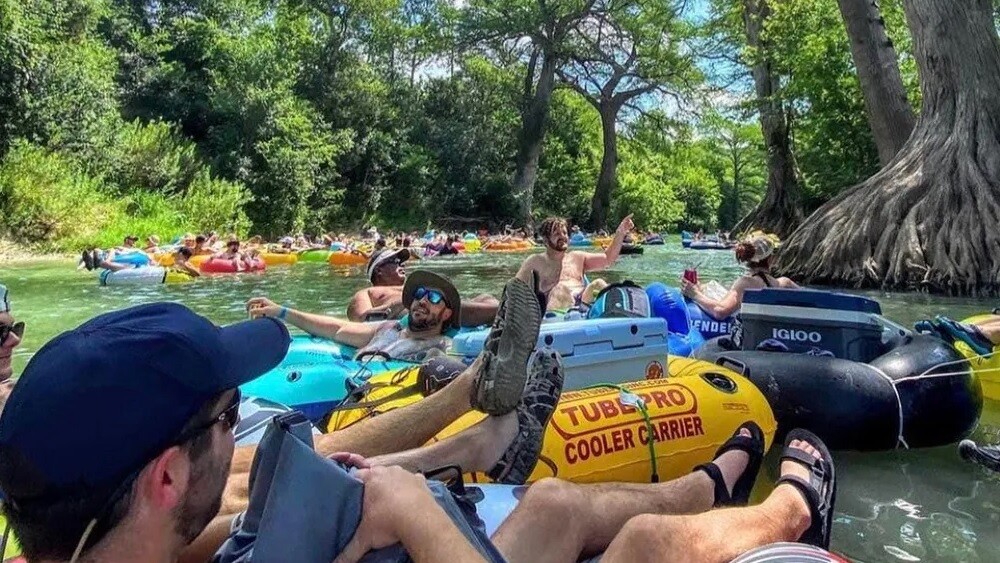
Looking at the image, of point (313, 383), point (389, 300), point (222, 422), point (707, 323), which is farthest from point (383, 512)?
point (707, 323)

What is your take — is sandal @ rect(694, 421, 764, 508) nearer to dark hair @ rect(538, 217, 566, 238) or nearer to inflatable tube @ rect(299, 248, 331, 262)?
dark hair @ rect(538, 217, 566, 238)

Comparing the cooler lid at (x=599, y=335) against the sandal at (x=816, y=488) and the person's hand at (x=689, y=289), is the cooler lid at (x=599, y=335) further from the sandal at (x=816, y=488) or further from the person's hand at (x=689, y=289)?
the person's hand at (x=689, y=289)

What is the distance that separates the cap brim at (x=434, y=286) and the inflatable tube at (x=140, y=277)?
936cm

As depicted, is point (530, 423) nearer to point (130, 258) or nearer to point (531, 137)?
point (130, 258)

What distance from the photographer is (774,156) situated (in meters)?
23.7

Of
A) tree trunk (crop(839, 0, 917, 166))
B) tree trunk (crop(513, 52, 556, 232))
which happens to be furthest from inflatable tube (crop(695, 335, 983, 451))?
tree trunk (crop(513, 52, 556, 232))

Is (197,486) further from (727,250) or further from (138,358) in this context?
(727,250)

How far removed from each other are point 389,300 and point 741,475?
4021mm

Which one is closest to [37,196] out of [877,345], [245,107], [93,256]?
[93,256]

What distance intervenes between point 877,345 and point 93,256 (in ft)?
41.6

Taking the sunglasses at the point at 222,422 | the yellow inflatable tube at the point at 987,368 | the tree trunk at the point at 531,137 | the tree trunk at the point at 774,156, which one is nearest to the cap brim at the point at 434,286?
the yellow inflatable tube at the point at 987,368

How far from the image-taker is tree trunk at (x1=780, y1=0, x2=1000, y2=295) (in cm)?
1039

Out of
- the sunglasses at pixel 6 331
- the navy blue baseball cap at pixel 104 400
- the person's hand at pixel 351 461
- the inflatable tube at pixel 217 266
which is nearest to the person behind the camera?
the navy blue baseball cap at pixel 104 400

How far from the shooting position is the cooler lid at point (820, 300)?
4.66 meters
